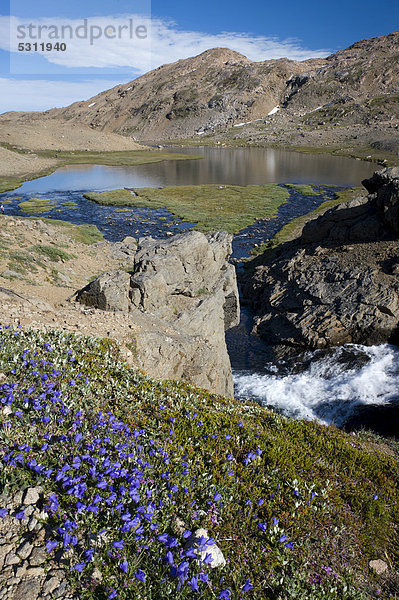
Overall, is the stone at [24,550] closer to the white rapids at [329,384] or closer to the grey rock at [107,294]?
the grey rock at [107,294]

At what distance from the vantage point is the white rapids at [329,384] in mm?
21234

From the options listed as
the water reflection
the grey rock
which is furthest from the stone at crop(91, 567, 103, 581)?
the water reflection

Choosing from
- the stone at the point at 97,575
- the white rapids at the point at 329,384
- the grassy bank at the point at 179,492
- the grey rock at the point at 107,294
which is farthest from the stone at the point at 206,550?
the white rapids at the point at 329,384

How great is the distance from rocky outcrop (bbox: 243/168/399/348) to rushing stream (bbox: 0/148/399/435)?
60.4 inches

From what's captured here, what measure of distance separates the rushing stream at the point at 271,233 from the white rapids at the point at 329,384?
0.06 m

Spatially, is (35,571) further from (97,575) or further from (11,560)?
(97,575)

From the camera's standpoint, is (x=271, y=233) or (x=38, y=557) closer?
(x=38, y=557)

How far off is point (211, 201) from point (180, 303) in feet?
193

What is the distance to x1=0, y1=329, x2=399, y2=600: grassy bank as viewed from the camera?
3.84m

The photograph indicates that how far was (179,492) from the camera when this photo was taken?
187 inches

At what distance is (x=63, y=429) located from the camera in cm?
524

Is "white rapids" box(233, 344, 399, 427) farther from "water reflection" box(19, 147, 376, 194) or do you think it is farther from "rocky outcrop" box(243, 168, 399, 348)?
A: "water reflection" box(19, 147, 376, 194)

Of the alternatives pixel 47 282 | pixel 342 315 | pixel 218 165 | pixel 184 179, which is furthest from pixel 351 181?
pixel 47 282

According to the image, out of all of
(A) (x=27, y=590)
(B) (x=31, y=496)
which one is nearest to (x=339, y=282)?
(B) (x=31, y=496)
